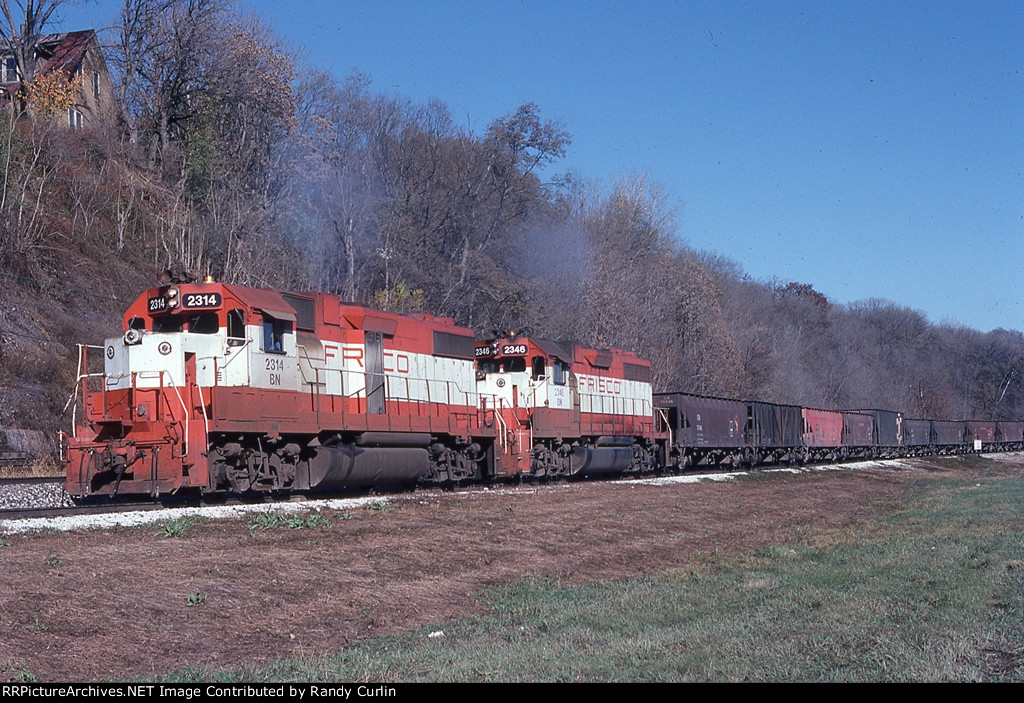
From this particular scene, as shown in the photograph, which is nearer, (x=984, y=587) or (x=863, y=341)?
(x=984, y=587)

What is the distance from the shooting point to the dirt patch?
7.88 metres

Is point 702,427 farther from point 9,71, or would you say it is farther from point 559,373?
point 9,71

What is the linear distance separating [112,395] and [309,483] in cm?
376

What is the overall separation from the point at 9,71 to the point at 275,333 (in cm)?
4189

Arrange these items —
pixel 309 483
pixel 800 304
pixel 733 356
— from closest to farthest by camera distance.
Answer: pixel 309 483, pixel 733 356, pixel 800 304

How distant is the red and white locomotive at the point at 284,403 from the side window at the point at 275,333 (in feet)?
0.09

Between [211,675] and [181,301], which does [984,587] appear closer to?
[211,675]

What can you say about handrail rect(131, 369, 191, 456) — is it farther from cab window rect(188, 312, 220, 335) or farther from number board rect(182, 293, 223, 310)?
number board rect(182, 293, 223, 310)

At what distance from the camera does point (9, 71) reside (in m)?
50.0

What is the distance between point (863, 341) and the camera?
112 metres

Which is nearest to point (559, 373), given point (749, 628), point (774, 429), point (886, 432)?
point (749, 628)

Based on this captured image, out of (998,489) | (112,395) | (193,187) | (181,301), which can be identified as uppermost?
(193,187)
